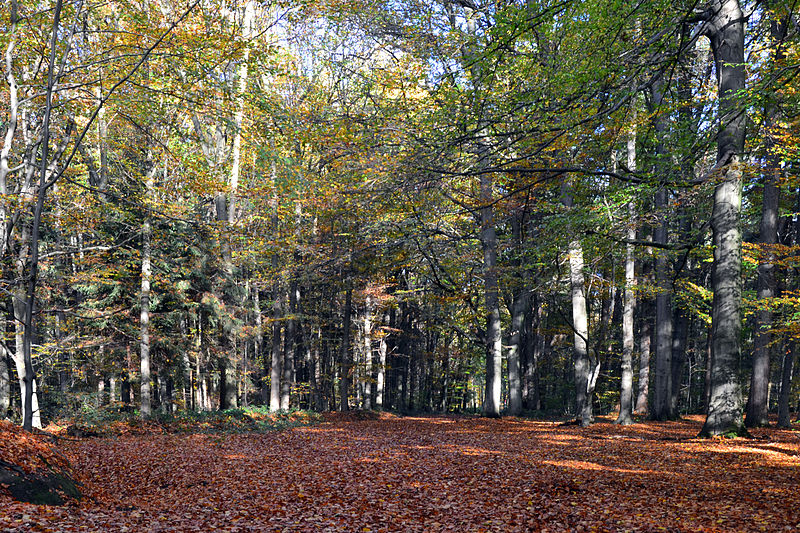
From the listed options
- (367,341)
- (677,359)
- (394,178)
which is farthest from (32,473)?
(677,359)

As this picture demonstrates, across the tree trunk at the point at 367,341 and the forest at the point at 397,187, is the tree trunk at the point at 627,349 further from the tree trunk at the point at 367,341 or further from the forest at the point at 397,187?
the tree trunk at the point at 367,341

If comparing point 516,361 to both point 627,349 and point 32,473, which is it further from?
point 32,473

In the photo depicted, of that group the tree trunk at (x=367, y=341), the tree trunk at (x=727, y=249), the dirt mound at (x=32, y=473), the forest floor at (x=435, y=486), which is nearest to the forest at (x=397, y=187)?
the tree trunk at (x=727, y=249)

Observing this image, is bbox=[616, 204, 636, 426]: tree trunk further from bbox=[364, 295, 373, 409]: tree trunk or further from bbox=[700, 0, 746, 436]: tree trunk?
bbox=[364, 295, 373, 409]: tree trunk

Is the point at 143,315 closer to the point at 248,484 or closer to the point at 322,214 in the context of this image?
the point at 322,214

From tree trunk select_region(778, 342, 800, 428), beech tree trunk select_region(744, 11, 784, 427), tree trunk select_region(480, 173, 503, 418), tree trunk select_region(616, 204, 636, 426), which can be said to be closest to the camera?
beech tree trunk select_region(744, 11, 784, 427)

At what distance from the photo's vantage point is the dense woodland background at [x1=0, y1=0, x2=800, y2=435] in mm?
9938

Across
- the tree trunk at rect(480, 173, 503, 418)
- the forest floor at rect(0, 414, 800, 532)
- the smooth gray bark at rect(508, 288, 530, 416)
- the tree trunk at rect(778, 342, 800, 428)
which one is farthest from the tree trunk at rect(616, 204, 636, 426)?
the smooth gray bark at rect(508, 288, 530, 416)

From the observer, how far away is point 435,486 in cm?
810

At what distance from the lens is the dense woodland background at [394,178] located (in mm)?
9938

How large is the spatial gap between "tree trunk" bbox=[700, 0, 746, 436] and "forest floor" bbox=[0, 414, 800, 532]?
77cm

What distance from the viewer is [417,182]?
426 inches

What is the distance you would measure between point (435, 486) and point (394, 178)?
6466 mm

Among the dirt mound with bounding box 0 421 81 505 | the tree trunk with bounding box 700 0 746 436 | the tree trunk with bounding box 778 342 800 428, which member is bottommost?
the tree trunk with bounding box 778 342 800 428
